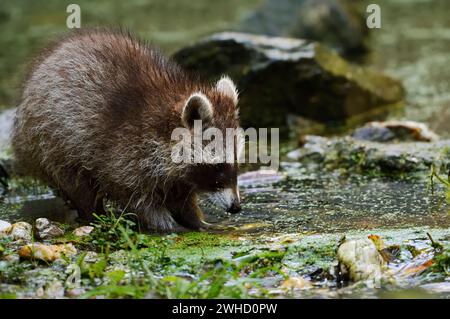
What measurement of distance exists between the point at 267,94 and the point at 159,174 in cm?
454

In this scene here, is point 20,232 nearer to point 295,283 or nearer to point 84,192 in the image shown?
point 84,192

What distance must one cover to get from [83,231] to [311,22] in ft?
28.8

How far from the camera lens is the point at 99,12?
18766 millimetres

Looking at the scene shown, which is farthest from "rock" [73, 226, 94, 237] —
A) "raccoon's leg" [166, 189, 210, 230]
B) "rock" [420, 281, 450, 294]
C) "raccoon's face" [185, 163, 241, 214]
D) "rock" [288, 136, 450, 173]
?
"rock" [288, 136, 450, 173]

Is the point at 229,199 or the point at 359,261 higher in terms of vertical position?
the point at 229,199

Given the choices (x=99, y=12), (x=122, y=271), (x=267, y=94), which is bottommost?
(x=122, y=271)

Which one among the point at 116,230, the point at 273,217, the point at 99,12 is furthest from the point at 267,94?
the point at 99,12

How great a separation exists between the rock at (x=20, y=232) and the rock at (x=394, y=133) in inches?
182

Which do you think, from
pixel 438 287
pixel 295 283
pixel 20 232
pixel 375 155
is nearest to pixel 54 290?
pixel 20 232

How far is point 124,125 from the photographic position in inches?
285

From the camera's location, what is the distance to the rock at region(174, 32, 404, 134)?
11320 mm

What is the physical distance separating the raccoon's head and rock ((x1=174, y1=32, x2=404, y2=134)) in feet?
13.5

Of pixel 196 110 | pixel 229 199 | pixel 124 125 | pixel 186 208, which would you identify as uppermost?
pixel 196 110

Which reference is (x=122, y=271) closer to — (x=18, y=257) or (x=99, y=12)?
(x=18, y=257)
